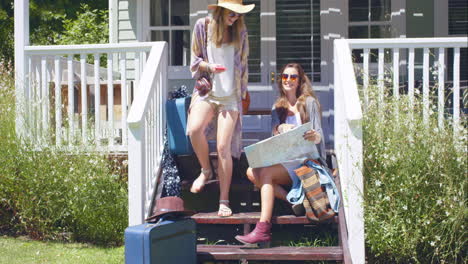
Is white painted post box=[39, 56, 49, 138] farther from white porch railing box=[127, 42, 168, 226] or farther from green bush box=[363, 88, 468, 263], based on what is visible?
green bush box=[363, 88, 468, 263]

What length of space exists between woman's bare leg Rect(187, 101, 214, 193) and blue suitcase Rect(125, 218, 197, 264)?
71 centimetres

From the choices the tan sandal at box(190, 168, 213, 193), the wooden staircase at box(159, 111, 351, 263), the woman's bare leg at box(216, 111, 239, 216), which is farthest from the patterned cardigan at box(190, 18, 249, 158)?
the wooden staircase at box(159, 111, 351, 263)

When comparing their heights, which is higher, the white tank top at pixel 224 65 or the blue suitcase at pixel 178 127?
the white tank top at pixel 224 65

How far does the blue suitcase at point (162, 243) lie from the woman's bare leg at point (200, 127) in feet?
2.33

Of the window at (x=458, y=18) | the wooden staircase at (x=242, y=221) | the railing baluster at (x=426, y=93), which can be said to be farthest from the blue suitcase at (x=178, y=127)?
the window at (x=458, y=18)

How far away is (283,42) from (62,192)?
11.0ft

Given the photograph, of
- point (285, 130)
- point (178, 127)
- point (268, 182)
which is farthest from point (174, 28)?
point (268, 182)

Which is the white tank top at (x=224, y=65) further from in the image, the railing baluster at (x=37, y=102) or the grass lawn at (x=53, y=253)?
the railing baluster at (x=37, y=102)

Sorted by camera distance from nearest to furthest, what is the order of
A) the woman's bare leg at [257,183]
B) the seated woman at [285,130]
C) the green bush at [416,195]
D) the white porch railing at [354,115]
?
the white porch railing at [354,115]
the green bush at [416,195]
the seated woman at [285,130]
the woman's bare leg at [257,183]

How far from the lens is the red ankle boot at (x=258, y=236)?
4605 millimetres

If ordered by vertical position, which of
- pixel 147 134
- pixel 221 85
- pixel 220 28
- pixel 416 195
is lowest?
pixel 416 195

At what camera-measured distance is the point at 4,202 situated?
5.98m

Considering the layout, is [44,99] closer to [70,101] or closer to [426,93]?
[70,101]

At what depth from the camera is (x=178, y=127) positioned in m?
5.46
